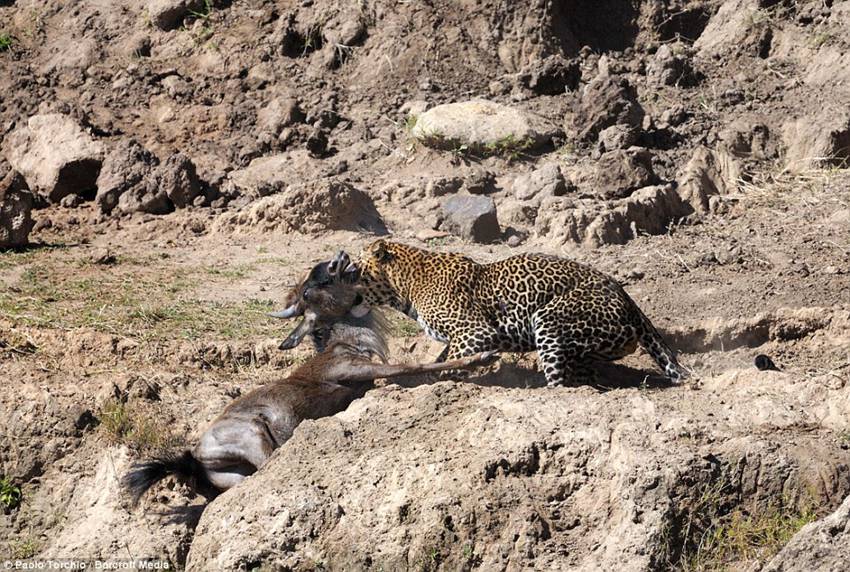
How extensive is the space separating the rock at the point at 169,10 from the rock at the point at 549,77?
177 inches

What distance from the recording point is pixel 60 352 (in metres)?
11.0

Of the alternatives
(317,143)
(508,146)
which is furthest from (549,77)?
(317,143)

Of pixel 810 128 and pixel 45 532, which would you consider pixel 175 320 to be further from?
pixel 810 128

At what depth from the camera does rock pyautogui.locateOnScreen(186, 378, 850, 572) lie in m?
7.57

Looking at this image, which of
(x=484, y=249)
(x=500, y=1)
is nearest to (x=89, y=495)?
(x=484, y=249)

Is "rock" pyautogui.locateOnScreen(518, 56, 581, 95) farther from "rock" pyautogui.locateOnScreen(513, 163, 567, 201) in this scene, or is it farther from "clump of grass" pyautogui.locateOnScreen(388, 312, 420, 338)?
"clump of grass" pyautogui.locateOnScreen(388, 312, 420, 338)

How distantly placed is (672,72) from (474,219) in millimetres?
4088

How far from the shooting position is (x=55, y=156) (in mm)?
16078

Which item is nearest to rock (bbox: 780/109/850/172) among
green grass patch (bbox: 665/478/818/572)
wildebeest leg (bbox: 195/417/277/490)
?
wildebeest leg (bbox: 195/417/277/490)

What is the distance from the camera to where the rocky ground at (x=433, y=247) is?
7.80 metres

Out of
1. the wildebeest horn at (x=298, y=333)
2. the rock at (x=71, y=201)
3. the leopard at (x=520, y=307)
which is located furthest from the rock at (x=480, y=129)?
the wildebeest horn at (x=298, y=333)

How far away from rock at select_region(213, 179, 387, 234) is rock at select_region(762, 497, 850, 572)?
863cm

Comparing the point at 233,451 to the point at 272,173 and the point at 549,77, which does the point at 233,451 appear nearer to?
the point at 272,173

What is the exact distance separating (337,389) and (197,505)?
123 cm
